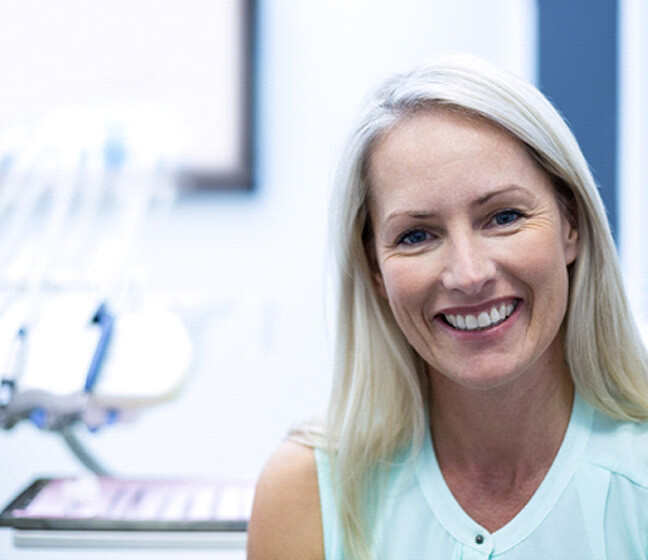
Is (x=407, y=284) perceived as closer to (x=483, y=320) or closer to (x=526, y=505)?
(x=483, y=320)

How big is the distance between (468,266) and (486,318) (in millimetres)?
68

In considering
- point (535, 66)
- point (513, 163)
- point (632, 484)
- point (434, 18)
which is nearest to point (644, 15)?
point (535, 66)

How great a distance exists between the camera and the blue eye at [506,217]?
2.70ft

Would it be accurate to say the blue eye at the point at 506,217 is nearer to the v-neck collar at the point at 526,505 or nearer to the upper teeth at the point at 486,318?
the upper teeth at the point at 486,318

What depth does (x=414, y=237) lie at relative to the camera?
855 mm

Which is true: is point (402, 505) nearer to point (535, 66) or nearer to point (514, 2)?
point (535, 66)

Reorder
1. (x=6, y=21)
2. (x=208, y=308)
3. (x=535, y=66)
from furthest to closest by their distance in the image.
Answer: (x=6, y=21)
(x=535, y=66)
(x=208, y=308)

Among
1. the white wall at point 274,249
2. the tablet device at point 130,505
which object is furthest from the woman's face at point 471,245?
the white wall at point 274,249

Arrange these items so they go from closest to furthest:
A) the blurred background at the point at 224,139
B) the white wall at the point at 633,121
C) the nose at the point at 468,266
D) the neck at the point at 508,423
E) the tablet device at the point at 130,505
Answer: the nose at the point at 468,266
the neck at the point at 508,423
the tablet device at the point at 130,505
the white wall at the point at 633,121
the blurred background at the point at 224,139

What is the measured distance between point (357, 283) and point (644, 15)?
104 centimetres

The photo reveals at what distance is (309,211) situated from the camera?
1.83 metres

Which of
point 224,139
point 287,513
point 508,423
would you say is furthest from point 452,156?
point 224,139

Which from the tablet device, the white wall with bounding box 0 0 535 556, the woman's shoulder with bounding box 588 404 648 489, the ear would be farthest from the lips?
the white wall with bounding box 0 0 535 556

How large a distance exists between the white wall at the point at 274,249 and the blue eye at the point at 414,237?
0.93 m
